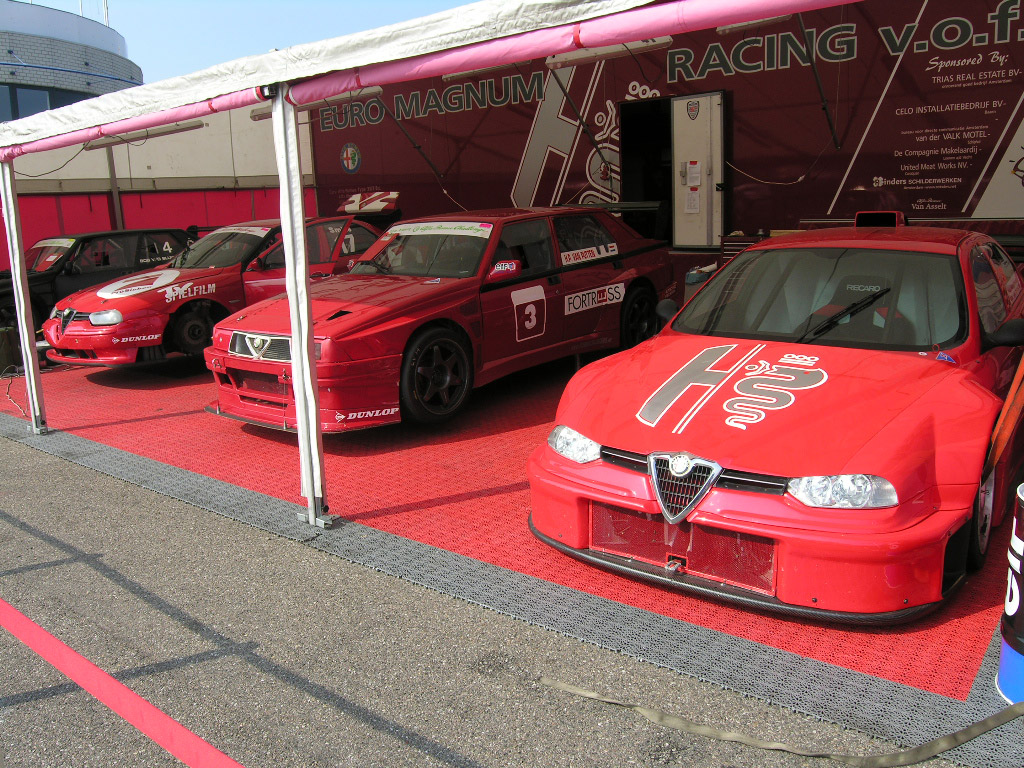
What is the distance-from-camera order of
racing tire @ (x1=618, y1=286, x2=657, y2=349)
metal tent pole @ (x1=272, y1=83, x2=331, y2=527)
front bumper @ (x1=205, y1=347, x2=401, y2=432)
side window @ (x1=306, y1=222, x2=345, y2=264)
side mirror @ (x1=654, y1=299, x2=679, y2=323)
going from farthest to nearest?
side window @ (x1=306, y1=222, x2=345, y2=264) < racing tire @ (x1=618, y1=286, x2=657, y2=349) < front bumper @ (x1=205, y1=347, x2=401, y2=432) < side mirror @ (x1=654, y1=299, x2=679, y2=323) < metal tent pole @ (x1=272, y1=83, x2=331, y2=527)

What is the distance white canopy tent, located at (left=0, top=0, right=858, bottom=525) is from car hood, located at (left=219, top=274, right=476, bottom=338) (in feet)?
3.79

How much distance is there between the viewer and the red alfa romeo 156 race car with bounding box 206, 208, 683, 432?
561cm

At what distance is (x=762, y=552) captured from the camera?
10.1 ft

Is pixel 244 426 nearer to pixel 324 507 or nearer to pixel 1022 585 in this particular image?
pixel 324 507

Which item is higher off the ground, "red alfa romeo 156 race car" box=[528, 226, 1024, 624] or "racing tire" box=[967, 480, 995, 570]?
"red alfa romeo 156 race car" box=[528, 226, 1024, 624]

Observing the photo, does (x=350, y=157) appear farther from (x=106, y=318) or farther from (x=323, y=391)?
(x=323, y=391)

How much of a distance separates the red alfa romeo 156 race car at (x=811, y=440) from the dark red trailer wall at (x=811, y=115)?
167 inches

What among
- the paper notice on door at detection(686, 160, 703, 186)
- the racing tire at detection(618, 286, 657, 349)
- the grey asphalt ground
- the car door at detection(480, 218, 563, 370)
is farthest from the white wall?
the grey asphalt ground

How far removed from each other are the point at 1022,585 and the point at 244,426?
18.5ft

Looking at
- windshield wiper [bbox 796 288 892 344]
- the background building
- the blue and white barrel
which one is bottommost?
the blue and white barrel

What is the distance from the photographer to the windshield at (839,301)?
3.96 m

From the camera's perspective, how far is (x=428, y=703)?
112 inches

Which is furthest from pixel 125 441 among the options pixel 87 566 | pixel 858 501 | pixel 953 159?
pixel 953 159

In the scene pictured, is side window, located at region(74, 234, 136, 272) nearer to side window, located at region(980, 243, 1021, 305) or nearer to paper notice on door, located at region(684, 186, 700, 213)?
paper notice on door, located at region(684, 186, 700, 213)
